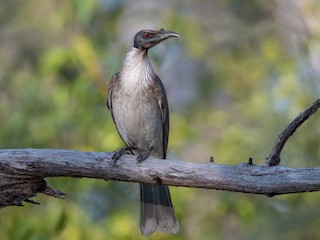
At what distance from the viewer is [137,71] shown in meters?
6.93

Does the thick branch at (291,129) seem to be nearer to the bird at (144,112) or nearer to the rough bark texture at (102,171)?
the rough bark texture at (102,171)

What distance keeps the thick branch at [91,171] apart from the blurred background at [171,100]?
1868 millimetres

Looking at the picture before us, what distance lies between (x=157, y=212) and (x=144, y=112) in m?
0.80

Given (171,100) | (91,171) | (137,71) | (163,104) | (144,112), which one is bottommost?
(91,171)

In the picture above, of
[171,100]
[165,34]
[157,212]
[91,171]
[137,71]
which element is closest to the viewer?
[91,171]

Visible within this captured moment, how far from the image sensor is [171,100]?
12.3 metres

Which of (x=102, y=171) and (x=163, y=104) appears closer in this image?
(x=102, y=171)

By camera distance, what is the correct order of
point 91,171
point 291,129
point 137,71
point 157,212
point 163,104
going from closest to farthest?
point 291,129
point 91,171
point 157,212
point 137,71
point 163,104

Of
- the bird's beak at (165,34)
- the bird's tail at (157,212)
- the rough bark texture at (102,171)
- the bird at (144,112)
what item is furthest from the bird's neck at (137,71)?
the rough bark texture at (102,171)

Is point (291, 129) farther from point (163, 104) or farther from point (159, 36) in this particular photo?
point (163, 104)

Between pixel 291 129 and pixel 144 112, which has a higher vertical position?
pixel 144 112

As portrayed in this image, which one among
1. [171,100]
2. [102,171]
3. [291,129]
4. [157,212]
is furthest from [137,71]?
[171,100]

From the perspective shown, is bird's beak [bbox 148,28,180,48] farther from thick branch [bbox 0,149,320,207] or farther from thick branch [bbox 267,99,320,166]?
thick branch [bbox 267,99,320,166]

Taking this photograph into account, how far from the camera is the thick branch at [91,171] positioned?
5191 mm
